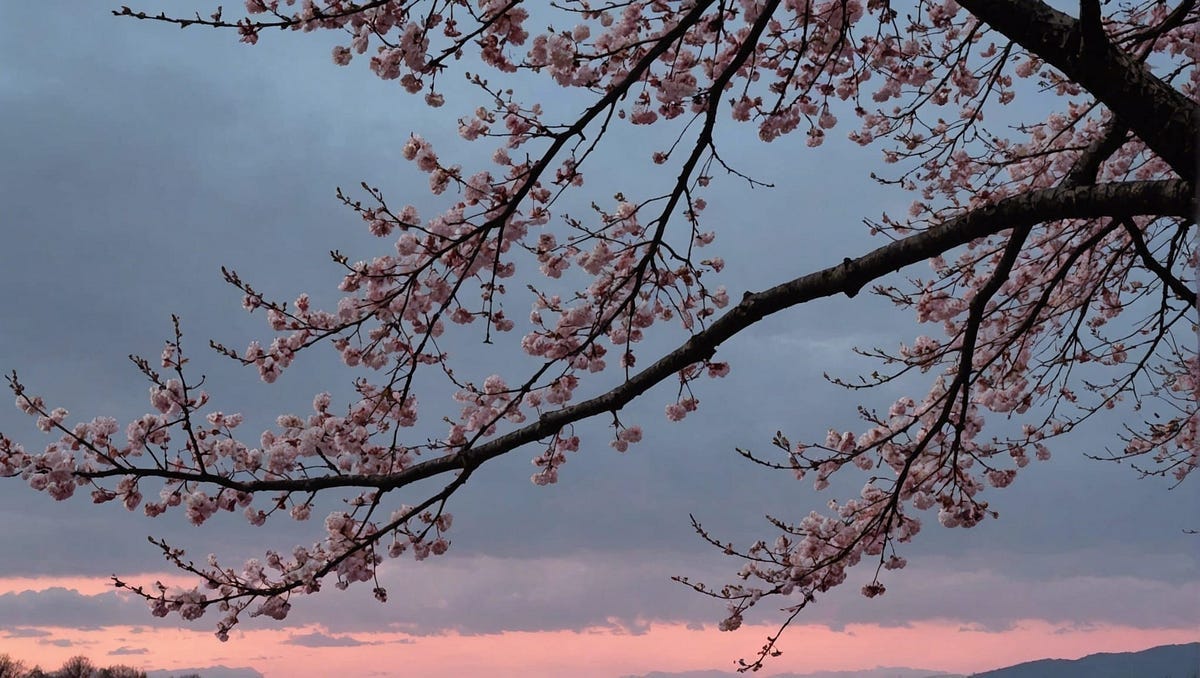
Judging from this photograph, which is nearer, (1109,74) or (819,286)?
(1109,74)

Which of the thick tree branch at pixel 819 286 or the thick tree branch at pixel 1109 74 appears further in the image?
the thick tree branch at pixel 819 286

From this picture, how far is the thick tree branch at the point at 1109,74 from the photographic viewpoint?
4.58 meters

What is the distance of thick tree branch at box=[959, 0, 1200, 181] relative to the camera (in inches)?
180

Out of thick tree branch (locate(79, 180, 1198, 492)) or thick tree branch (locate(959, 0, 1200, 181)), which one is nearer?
thick tree branch (locate(959, 0, 1200, 181))

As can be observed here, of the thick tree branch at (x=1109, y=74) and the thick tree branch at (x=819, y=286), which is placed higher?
the thick tree branch at (x=1109, y=74)

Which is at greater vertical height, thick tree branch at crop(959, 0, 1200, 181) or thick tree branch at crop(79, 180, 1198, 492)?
thick tree branch at crop(959, 0, 1200, 181)

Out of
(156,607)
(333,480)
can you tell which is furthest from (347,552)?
(156,607)

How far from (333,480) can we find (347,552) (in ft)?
1.55

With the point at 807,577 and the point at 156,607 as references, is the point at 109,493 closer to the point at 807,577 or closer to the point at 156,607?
the point at 156,607

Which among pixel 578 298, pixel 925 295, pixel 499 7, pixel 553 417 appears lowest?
pixel 553 417

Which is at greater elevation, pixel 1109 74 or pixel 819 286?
pixel 1109 74

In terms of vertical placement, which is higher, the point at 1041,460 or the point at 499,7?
the point at 499,7

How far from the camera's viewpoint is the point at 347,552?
578 centimetres

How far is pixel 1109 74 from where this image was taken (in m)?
4.64
